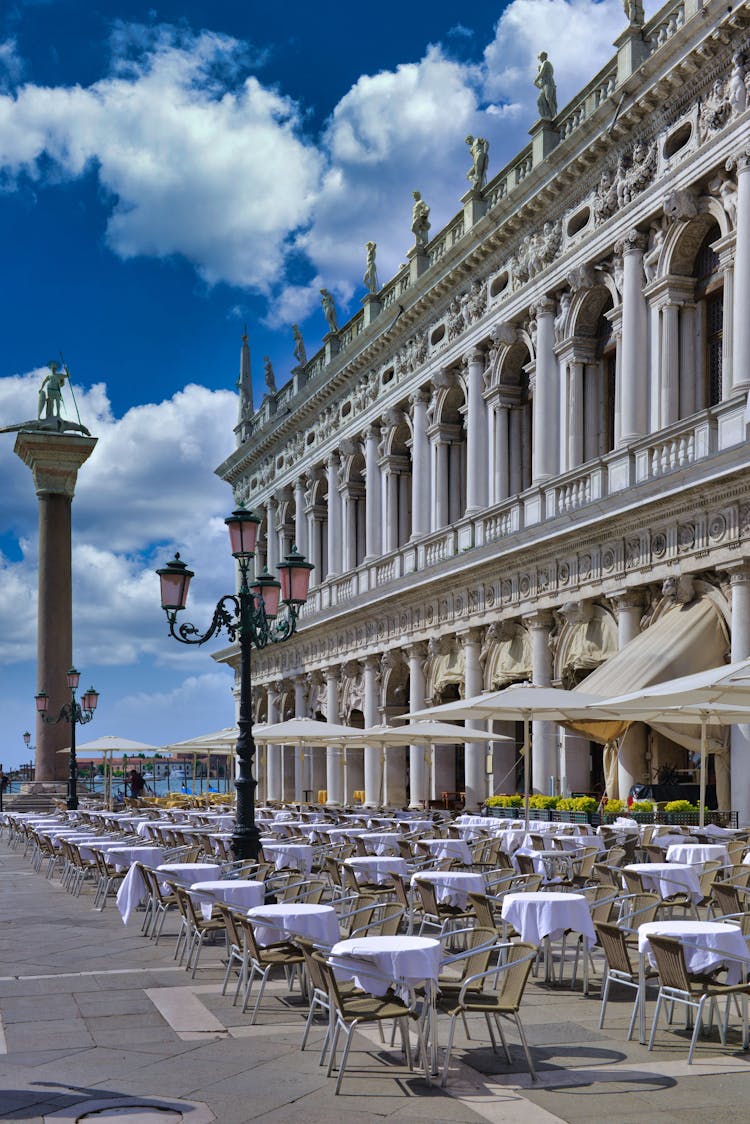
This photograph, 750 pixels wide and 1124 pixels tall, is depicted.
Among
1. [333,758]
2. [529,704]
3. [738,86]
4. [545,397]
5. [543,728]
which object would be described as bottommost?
[333,758]

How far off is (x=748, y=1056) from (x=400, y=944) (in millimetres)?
2347

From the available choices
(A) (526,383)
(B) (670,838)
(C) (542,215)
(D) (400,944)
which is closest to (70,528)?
(A) (526,383)

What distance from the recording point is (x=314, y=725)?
29953 millimetres

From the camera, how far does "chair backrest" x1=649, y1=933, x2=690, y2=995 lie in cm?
865

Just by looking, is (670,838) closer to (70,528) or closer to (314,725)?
(314,725)

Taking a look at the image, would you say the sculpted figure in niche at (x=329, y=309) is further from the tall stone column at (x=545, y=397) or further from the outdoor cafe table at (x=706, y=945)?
the outdoor cafe table at (x=706, y=945)

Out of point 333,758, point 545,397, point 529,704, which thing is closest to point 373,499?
A: point 333,758

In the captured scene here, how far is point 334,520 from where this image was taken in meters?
49.5

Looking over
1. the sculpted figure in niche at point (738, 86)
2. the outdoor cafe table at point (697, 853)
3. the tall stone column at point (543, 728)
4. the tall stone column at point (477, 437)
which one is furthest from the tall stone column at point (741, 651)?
the tall stone column at point (477, 437)

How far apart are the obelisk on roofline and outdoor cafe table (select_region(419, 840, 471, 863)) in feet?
101

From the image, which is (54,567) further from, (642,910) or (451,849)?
(642,910)

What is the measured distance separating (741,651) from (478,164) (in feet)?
62.6

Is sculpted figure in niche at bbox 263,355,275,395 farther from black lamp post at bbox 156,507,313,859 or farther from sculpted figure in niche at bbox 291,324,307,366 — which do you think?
black lamp post at bbox 156,507,313,859

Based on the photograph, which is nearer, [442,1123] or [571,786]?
[442,1123]
